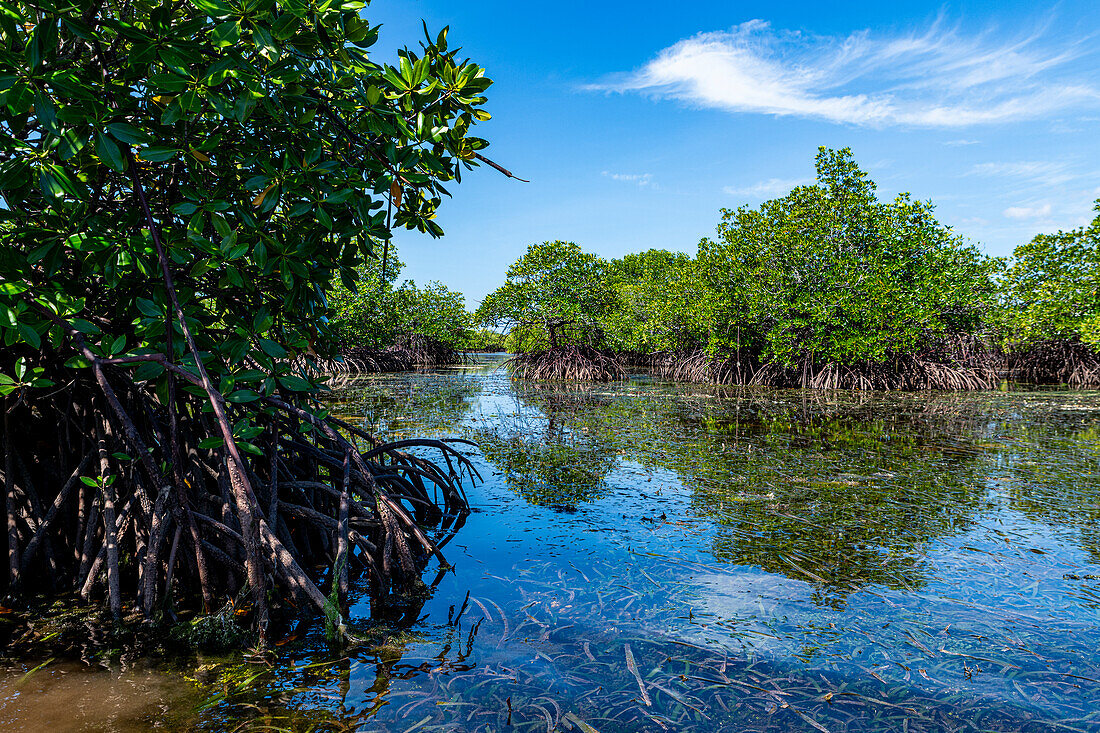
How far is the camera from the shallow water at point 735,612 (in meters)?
2.01

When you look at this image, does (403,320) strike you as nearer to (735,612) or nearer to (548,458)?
(548,458)

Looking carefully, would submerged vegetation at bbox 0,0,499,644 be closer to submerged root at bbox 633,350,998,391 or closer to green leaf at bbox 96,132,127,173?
green leaf at bbox 96,132,127,173

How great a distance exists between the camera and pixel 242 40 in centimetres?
199

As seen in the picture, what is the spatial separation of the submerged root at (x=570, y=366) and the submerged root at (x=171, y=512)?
53.2ft

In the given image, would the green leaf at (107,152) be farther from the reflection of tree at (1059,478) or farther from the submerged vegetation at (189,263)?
the reflection of tree at (1059,478)

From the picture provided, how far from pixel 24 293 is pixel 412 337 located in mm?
26723

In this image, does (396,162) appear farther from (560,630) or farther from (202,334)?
(560,630)

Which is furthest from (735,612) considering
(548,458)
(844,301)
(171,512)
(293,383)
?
(844,301)

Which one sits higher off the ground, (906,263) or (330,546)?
(906,263)

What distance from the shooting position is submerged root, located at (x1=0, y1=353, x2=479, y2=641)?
8.49ft

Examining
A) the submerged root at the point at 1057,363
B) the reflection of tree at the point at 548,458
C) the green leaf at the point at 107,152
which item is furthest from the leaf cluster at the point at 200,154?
the submerged root at the point at 1057,363

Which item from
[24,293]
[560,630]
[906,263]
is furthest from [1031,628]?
[906,263]

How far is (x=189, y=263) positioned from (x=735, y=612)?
3.08 m

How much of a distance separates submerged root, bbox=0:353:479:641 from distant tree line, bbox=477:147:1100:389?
14.0 metres
